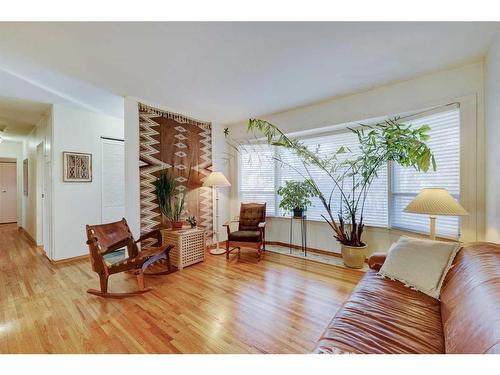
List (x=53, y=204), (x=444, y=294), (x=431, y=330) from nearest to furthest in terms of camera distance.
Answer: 1. (x=431, y=330)
2. (x=444, y=294)
3. (x=53, y=204)

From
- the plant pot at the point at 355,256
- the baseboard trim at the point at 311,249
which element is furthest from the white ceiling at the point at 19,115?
the plant pot at the point at 355,256

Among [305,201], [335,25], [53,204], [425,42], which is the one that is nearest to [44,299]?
[53,204]

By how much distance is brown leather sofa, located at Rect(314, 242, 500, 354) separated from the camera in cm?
92

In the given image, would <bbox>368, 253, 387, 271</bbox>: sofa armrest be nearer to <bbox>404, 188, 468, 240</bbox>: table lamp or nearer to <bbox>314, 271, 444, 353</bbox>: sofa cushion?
<bbox>314, 271, 444, 353</bbox>: sofa cushion

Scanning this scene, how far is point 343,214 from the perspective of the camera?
341 centimetres

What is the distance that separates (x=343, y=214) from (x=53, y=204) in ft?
14.7

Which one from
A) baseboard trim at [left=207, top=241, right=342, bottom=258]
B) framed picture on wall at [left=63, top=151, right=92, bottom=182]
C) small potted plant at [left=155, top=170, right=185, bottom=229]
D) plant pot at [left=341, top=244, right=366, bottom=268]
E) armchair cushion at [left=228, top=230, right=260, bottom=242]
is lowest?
baseboard trim at [left=207, top=241, right=342, bottom=258]

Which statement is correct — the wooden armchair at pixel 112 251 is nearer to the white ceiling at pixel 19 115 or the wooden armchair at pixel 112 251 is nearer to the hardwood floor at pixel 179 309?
the hardwood floor at pixel 179 309

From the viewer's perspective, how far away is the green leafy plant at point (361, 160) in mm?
2416

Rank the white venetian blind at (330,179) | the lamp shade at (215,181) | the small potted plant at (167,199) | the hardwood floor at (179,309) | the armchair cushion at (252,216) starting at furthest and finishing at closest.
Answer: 1. the armchair cushion at (252,216)
2. the lamp shade at (215,181)
3. the small potted plant at (167,199)
4. the white venetian blind at (330,179)
5. the hardwood floor at (179,309)

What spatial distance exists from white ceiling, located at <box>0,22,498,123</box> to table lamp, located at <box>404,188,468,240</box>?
1378 millimetres

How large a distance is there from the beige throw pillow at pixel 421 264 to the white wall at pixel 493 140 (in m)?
0.75

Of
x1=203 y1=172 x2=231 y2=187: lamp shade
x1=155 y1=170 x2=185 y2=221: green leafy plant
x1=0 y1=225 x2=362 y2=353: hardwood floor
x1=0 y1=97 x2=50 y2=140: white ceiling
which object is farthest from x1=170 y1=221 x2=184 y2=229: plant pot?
x1=0 y1=97 x2=50 y2=140: white ceiling

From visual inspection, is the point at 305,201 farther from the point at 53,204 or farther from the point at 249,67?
the point at 53,204
